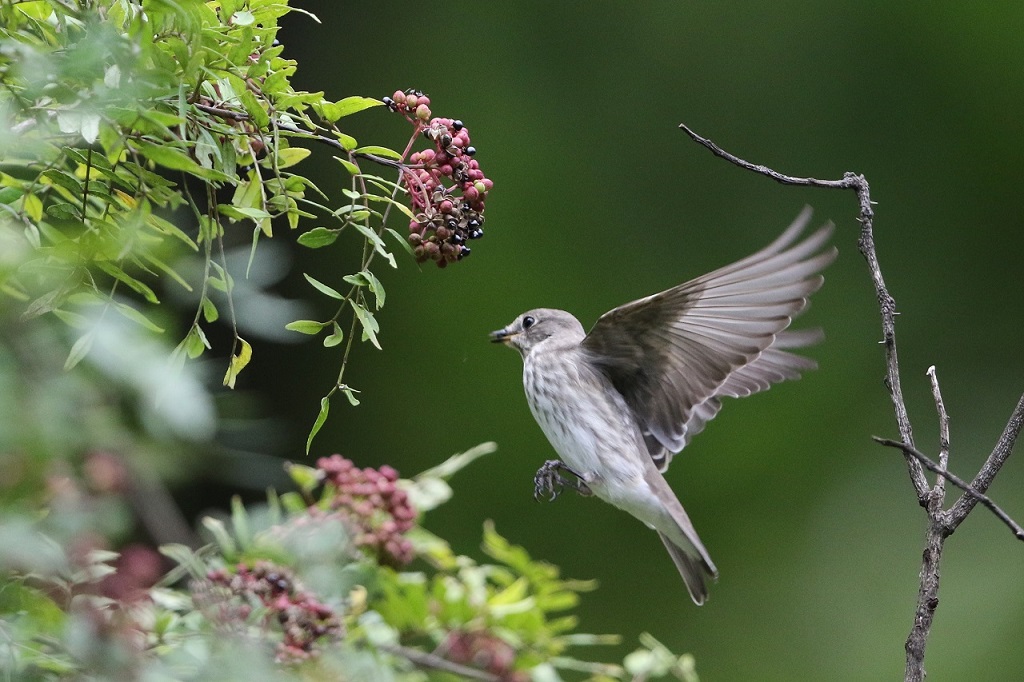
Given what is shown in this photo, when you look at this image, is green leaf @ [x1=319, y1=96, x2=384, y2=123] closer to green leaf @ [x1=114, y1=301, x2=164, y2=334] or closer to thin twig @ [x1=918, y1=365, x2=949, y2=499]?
green leaf @ [x1=114, y1=301, x2=164, y2=334]

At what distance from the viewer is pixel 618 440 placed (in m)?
2.59

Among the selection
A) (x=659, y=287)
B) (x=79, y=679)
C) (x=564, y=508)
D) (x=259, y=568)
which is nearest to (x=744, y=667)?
(x=564, y=508)

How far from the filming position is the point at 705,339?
2.34m

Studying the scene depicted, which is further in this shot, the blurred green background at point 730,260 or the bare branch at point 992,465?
the blurred green background at point 730,260

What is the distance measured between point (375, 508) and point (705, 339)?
0.83 metres

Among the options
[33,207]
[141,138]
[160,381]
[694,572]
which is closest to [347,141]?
[141,138]

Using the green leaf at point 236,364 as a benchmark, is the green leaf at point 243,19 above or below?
above

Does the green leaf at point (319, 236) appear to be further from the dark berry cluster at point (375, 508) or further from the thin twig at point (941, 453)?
the thin twig at point (941, 453)

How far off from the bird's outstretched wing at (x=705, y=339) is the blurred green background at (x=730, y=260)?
7.03 feet

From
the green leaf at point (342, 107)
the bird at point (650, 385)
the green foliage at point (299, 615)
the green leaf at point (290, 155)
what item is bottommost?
the green foliage at point (299, 615)

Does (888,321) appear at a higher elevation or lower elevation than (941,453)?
higher

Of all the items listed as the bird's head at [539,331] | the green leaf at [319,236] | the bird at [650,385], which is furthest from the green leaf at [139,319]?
the bird's head at [539,331]

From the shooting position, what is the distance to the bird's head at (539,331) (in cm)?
Answer: 285

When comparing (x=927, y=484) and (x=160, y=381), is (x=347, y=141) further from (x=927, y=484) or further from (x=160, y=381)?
(x=927, y=484)
